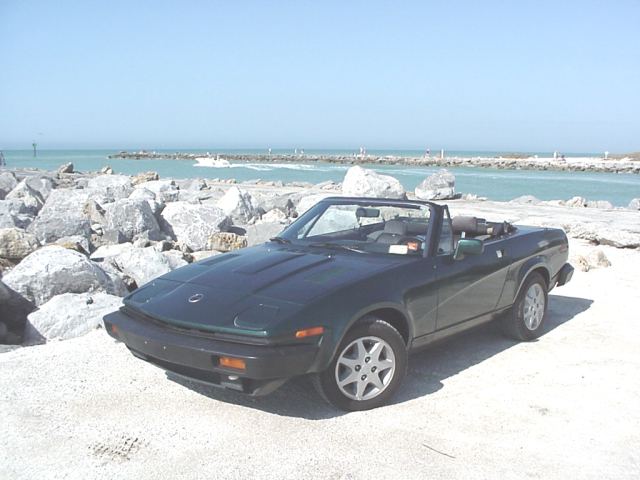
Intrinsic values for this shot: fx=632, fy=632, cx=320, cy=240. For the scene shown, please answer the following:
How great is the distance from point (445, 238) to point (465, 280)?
0.37 m

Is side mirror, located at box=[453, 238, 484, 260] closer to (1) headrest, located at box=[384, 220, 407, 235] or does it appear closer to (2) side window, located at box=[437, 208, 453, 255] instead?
(2) side window, located at box=[437, 208, 453, 255]

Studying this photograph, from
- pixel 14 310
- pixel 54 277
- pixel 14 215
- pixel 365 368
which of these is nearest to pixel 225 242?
pixel 54 277

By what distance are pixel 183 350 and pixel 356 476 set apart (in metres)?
1.23

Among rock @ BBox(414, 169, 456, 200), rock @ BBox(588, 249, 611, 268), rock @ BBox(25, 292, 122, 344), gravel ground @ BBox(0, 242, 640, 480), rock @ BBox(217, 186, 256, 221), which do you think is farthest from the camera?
rock @ BBox(414, 169, 456, 200)

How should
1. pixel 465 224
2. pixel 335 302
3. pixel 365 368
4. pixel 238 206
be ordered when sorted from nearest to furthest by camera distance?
pixel 335 302
pixel 365 368
pixel 465 224
pixel 238 206

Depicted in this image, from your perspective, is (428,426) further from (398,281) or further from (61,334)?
(61,334)

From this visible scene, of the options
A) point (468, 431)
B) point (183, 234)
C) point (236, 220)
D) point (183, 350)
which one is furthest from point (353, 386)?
point (236, 220)

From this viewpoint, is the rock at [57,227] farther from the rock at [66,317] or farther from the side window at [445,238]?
the side window at [445,238]

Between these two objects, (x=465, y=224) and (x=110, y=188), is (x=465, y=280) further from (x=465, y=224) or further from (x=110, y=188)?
(x=110, y=188)

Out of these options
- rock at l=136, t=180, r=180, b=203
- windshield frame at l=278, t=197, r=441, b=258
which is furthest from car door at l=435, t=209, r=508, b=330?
rock at l=136, t=180, r=180, b=203

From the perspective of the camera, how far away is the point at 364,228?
538cm

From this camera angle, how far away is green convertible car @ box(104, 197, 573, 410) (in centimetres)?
372

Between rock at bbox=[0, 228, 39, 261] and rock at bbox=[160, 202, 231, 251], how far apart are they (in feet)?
9.42

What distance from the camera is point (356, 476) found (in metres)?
3.36
